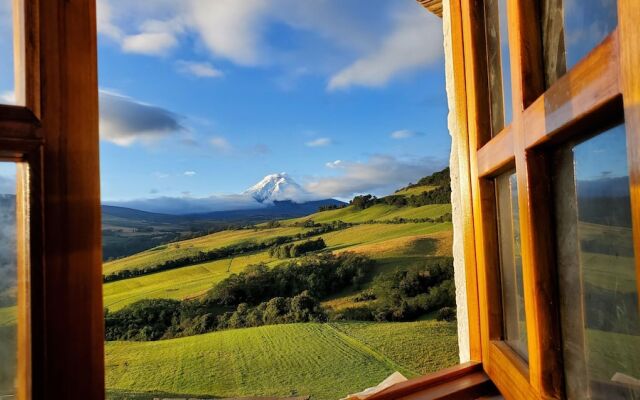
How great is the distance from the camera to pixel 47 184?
419mm

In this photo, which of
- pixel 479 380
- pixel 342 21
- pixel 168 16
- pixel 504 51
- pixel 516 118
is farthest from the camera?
pixel 168 16

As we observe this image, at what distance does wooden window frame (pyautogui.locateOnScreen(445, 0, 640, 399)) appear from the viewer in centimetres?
27

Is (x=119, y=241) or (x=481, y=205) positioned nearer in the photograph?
(x=481, y=205)

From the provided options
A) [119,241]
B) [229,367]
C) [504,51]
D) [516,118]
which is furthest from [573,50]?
[119,241]

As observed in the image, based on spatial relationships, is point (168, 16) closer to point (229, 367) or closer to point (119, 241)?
point (119, 241)

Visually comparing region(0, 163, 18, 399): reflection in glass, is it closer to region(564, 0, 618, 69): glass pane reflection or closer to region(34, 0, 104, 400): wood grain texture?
region(34, 0, 104, 400): wood grain texture

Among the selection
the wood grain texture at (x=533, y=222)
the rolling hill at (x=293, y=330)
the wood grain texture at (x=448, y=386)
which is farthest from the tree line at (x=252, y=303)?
the wood grain texture at (x=533, y=222)

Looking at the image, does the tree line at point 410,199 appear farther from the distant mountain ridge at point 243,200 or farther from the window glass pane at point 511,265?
the window glass pane at point 511,265

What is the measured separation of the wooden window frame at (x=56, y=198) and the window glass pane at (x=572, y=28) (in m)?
0.51

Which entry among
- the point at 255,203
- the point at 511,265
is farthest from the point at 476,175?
the point at 255,203

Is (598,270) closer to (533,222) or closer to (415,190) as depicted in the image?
(533,222)

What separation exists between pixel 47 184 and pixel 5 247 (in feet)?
0.24

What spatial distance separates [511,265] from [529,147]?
0.78 ft

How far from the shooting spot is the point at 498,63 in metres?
0.62
